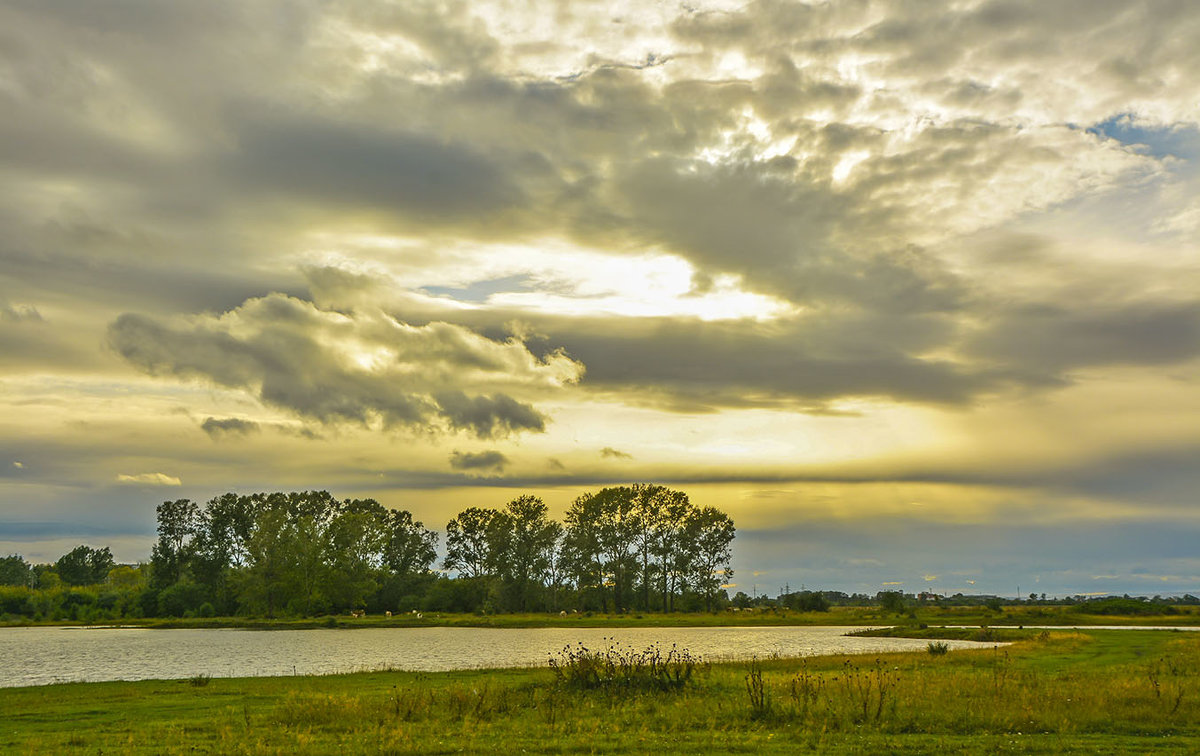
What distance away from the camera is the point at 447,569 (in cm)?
18112

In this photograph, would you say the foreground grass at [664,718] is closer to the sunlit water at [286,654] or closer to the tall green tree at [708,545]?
the sunlit water at [286,654]

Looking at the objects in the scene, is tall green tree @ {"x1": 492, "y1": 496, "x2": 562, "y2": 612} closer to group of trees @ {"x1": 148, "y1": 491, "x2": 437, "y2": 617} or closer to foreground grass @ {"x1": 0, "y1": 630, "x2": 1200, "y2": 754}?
group of trees @ {"x1": 148, "y1": 491, "x2": 437, "y2": 617}

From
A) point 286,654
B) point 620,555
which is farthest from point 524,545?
point 286,654

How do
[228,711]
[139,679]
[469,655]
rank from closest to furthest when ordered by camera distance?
[228,711]
[139,679]
[469,655]

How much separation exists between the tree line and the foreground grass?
113221 millimetres

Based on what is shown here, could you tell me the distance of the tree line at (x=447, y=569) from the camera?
146 meters

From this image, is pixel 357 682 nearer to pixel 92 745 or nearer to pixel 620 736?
pixel 92 745

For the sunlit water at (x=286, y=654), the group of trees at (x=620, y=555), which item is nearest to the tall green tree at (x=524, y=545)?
the group of trees at (x=620, y=555)

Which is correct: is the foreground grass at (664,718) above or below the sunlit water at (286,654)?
above

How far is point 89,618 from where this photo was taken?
165375 mm

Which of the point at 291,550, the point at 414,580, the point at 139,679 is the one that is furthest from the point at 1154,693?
the point at 414,580

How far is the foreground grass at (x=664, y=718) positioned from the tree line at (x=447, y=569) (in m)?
113

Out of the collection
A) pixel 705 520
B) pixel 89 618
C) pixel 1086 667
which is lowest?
pixel 89 618

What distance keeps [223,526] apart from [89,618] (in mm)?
29739
